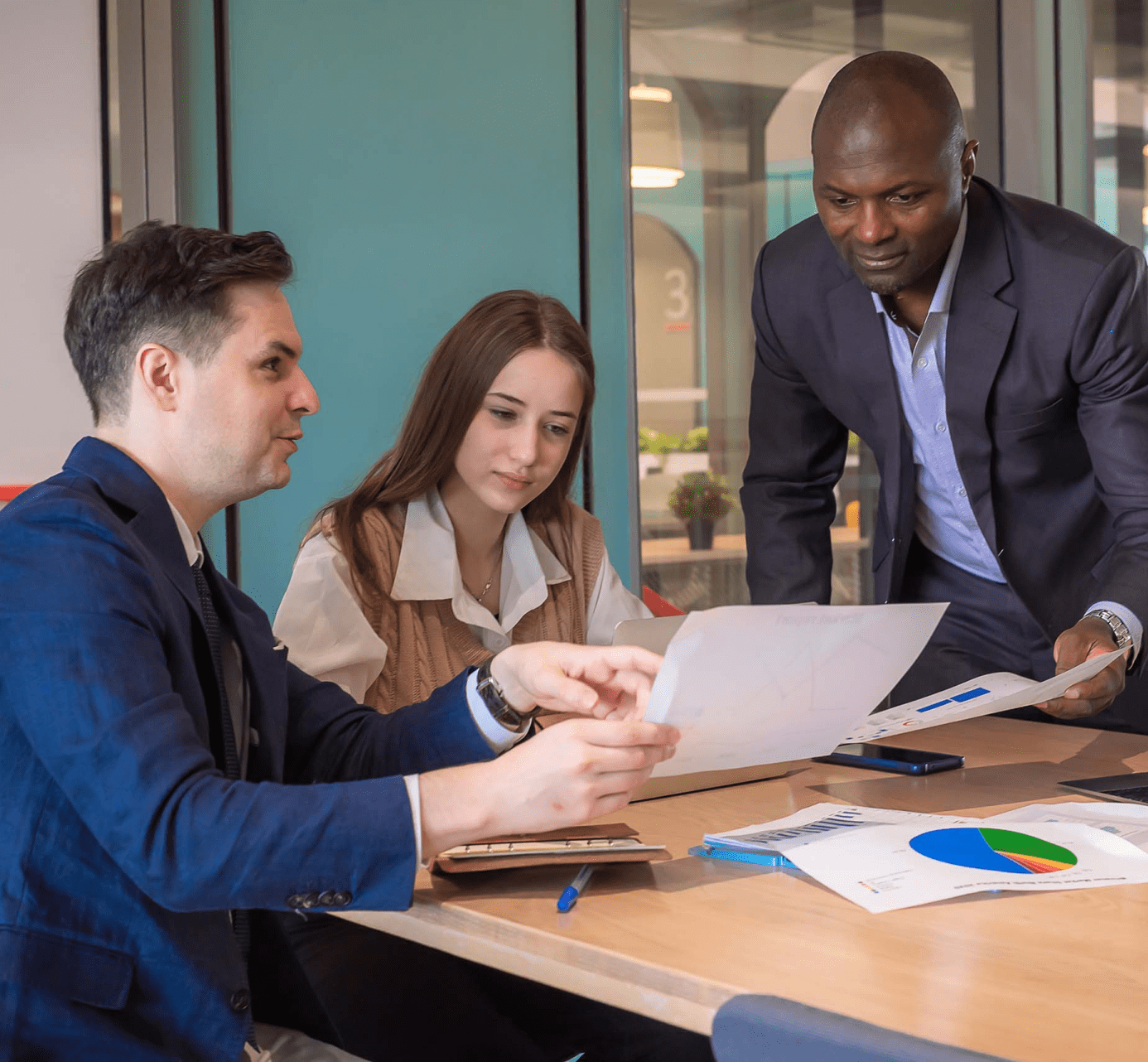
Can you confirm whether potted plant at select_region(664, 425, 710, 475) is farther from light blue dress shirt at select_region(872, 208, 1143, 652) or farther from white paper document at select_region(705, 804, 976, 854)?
white paper document at select_region(705, 804, 976, 854)

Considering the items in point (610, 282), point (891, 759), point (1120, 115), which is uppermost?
point (1120, 115)

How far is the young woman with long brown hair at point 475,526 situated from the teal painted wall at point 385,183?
1162 millimetres

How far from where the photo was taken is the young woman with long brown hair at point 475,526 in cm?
218

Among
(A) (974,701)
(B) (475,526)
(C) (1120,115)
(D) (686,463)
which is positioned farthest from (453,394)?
(C) (1120,115)

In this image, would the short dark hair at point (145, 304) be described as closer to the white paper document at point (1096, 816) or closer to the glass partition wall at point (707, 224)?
the white paper document at point (1096, 816)

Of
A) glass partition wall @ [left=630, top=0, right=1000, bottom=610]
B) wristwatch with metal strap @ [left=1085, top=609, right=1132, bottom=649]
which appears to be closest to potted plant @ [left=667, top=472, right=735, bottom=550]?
glass partition wall @ [left=630, top=0, right=1000, bottom=610]

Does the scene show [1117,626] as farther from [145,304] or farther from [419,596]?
[145,304]

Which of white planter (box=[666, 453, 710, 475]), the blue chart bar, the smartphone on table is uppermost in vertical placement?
white planter (box=[666, 453, 710, 475])

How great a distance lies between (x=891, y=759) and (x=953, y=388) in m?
0.81

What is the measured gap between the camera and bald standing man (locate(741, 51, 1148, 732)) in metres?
2.15

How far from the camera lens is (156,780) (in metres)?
1.11

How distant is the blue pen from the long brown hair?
1053mm

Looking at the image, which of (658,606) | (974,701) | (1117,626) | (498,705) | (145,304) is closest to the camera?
(145,304)

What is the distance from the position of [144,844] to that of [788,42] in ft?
12.6
